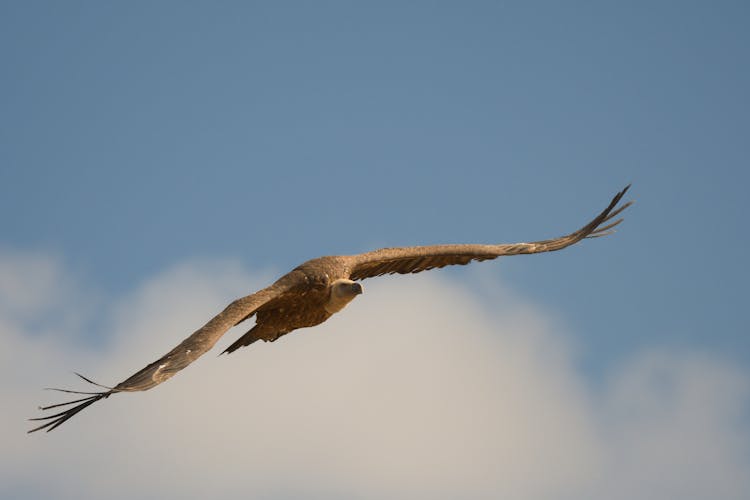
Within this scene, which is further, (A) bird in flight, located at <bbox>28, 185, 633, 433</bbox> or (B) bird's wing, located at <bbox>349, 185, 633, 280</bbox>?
(B) bird's wing, located at <bbox>349, 185, 633, 280</bbox>

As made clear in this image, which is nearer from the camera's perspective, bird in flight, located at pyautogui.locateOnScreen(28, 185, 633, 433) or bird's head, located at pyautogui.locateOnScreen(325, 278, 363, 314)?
bird in flight, located at pyautogui.locateOnScreen(28, 185, 633, 433)

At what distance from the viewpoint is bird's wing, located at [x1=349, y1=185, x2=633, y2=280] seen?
14844 millimetres

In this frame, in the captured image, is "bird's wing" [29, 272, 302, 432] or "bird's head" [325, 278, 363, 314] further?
"bird's head" [325, 278, 363, 314]

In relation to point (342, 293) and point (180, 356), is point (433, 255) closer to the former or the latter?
point (342, 293)

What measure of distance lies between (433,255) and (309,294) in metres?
2.15

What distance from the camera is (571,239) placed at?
16.6 meters

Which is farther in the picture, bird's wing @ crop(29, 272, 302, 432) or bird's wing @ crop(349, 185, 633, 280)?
bird's wing @ crop(349, 185, 633, 280)

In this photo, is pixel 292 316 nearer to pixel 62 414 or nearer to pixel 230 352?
pixel 230 352

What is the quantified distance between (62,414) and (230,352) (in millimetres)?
3005

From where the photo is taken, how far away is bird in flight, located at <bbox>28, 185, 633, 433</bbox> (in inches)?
451

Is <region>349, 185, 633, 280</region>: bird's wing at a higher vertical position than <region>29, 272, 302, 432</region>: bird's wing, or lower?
higher

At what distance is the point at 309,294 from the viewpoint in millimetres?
13789

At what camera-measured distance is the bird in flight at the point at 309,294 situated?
1146 centimetres

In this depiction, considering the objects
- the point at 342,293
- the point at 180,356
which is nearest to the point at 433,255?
the point at 342,293
